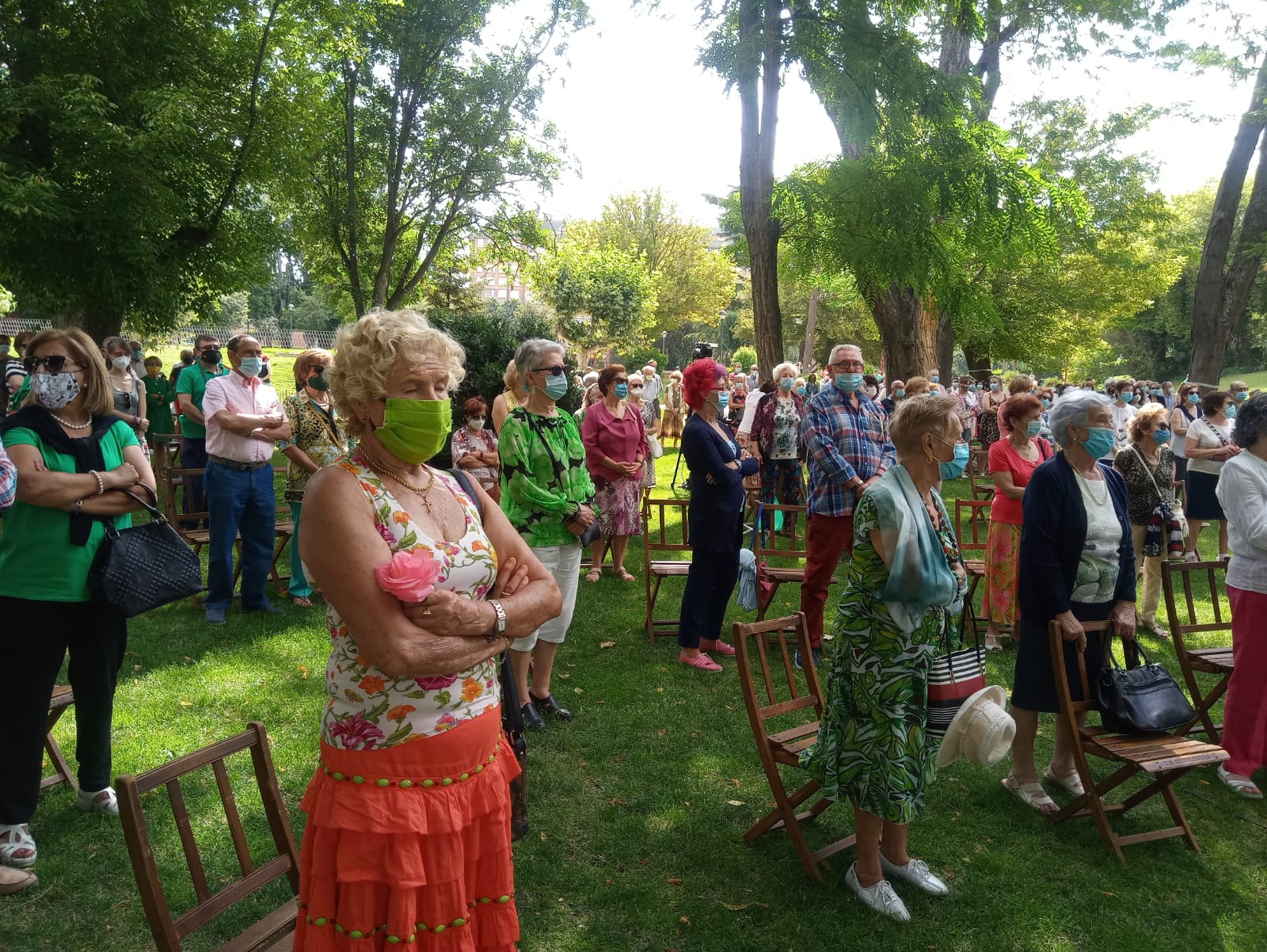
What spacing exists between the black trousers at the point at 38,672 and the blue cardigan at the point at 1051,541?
4.20 m

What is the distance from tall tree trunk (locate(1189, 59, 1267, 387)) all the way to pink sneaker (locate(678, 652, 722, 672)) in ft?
45.9

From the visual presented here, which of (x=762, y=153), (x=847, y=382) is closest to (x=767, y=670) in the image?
(x=847, y=382)

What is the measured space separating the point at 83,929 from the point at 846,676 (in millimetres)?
3043

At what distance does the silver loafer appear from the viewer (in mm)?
3531

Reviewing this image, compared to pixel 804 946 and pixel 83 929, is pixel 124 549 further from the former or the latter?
pixel 804 946

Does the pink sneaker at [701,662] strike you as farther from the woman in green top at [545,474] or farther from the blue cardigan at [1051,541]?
the blue cardigan at [1051,541]

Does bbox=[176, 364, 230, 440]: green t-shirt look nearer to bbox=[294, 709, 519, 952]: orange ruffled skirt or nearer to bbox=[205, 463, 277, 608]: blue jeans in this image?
bbox=[205, 463, 277, 608]: blue jeans

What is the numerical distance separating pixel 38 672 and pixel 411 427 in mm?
2437

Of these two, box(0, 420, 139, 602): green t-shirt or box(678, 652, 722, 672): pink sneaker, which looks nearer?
box(0, 420, 139, 602): green t-shirt

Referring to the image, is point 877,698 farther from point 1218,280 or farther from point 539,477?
point 1218,280

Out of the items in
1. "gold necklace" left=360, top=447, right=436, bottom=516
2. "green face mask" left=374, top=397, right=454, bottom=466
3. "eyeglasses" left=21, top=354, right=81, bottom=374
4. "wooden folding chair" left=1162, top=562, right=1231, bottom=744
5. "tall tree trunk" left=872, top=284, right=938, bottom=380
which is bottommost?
"wooden folding chair" left=1162, top=562, right=1231, bottom=744

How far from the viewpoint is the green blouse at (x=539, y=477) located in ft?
15.3

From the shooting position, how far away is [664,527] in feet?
27.9

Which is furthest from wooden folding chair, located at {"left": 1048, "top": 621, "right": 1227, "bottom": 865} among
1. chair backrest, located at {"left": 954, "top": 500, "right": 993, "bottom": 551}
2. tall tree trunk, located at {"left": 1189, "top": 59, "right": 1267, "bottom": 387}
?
tall tree trunk, located at {"left": 1189, "top": 59, "right": 1267, "bottom": 387}
